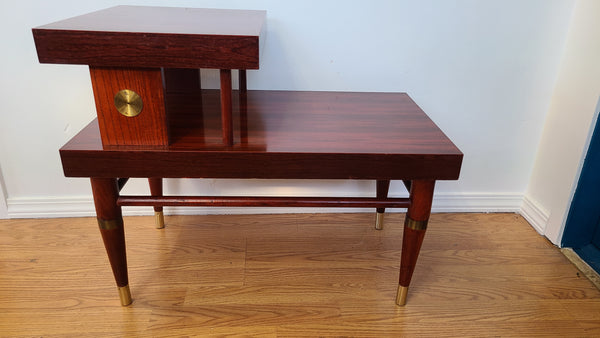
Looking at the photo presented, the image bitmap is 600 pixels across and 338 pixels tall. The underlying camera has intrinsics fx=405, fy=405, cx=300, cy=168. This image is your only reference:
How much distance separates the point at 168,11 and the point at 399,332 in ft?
3.32

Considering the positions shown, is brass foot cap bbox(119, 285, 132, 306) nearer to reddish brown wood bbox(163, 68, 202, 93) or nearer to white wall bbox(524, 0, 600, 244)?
reddish brown wood bbox(163, 68, 202, 93)

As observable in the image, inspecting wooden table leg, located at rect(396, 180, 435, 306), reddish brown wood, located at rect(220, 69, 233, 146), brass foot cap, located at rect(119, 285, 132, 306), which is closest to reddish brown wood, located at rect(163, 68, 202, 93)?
reddish brown wood, located at rect(220, 69, 233, 146)

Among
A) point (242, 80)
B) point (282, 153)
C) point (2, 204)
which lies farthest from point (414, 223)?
point (2, 204)

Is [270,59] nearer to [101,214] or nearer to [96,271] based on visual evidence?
[101,214]

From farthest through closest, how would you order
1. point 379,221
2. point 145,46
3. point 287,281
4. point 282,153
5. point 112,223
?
point 379,221 < point 287,281 < point 112,223 < point 282,153 < point 145,46

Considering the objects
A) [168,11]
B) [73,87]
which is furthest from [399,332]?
[73,87]

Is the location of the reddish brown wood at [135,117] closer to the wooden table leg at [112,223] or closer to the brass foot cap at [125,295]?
the wooden table leg at [112,223]

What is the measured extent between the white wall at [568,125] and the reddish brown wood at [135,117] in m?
1.22

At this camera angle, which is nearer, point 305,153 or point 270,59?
point 305,153

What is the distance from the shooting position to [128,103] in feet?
2.62

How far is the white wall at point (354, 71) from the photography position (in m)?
1.22

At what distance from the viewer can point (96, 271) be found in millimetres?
1179

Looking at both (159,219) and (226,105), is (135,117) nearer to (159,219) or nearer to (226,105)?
(226,105)

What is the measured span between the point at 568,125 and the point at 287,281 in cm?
103
